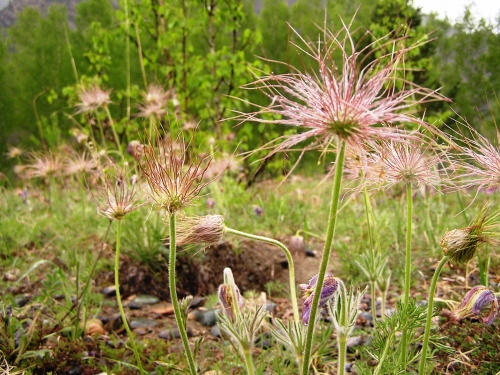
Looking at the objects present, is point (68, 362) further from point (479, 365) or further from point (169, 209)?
point (479, 365)

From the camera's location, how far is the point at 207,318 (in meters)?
2.51

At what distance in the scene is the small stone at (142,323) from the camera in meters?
2.44

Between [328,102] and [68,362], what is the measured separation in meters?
1.66

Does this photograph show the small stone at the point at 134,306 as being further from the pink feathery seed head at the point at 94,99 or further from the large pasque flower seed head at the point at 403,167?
the large pasque flower seed head at the point at 403,167

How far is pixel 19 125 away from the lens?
227 inches

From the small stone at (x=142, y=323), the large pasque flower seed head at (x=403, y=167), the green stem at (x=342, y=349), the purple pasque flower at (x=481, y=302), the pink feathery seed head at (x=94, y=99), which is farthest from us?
the pink feathery seed head at (x=94, y=99)

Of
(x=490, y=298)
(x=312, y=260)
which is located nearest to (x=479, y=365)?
(x=490, y=298)

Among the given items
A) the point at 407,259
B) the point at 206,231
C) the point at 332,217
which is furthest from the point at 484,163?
the point at 206,231

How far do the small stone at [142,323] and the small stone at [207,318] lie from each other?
246 millimetres

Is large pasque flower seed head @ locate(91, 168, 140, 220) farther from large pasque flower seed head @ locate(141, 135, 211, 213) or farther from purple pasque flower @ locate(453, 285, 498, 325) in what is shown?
purple pasque flower @ locate(453, 285, 498, 325)

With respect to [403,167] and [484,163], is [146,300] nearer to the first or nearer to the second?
[403,167]

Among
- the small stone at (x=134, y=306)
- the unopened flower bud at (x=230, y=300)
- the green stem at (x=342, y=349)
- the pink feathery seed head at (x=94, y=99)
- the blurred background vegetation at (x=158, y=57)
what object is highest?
the blurred background vegetation at (x=158, y=57)

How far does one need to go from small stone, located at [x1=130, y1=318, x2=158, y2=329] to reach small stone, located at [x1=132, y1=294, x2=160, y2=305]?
258 millimetres

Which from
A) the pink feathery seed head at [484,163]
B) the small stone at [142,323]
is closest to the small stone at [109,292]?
the small stone at [142,323]
